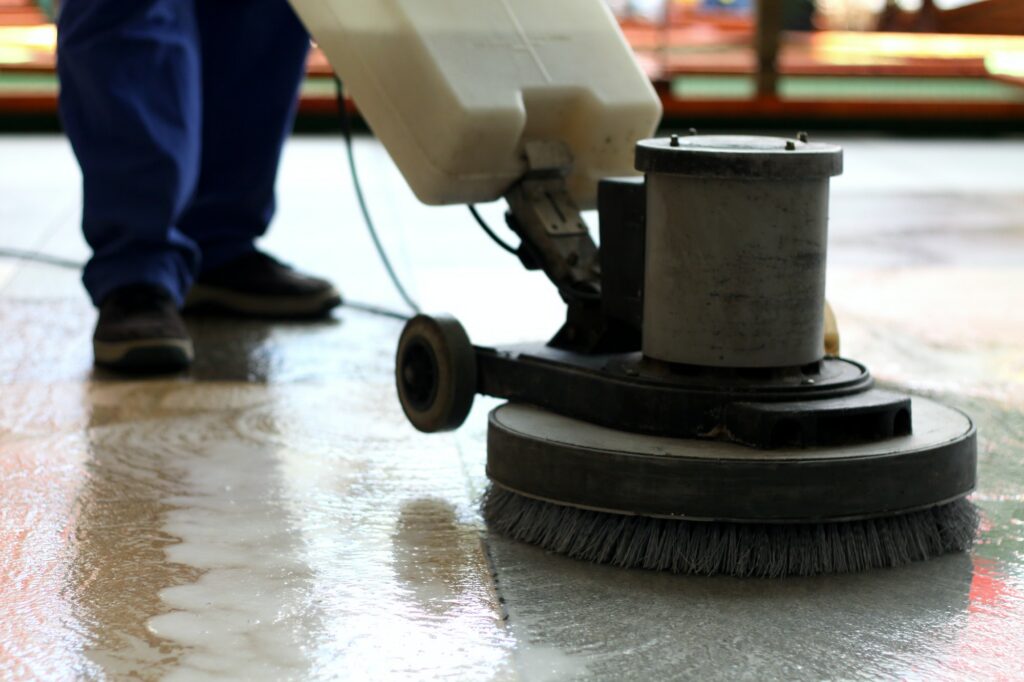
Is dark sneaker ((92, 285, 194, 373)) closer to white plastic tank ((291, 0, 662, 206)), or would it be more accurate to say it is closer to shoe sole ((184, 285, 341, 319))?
shoe sole ((184, 285, 341, 319))

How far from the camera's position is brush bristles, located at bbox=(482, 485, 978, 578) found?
1.18m

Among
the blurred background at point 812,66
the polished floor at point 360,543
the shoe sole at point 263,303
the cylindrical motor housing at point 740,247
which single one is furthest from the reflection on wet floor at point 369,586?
the blurred background at point 812,66

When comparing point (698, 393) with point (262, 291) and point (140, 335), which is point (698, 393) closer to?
point (140, 335)

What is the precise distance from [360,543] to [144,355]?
0.76 m

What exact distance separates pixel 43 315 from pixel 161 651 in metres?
1.40

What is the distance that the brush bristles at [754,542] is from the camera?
3.89 ft

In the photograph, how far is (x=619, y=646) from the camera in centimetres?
104

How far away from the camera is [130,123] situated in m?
1.93

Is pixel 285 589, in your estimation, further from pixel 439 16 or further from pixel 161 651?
pixel 439 16

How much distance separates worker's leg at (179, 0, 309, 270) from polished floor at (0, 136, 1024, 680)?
0.54 ft

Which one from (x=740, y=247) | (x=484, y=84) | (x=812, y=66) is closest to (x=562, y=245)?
(x=484, y=84)

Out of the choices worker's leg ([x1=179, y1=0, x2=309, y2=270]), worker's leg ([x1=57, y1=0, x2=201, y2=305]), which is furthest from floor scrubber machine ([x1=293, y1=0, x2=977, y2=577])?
worker's leg ([x1=179, y1=0, x2=309, y2=270])

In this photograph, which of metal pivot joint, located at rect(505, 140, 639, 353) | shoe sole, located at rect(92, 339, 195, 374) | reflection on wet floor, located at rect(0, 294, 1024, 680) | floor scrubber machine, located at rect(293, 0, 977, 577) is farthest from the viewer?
shoe sole, located at rect(92, 339, 195, 374)

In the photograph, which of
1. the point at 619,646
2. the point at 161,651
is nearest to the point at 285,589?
the point at 161,651
